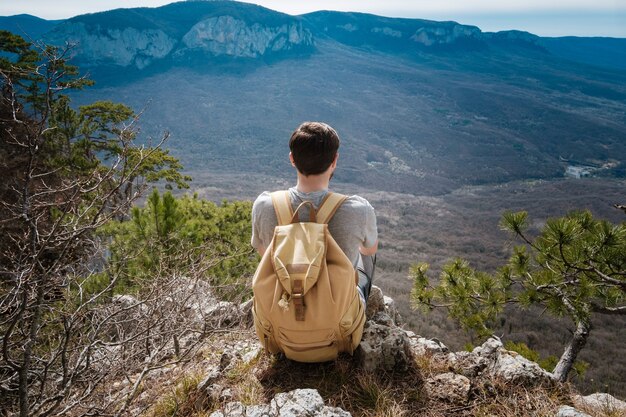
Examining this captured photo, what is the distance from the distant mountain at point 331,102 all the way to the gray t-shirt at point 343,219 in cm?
9844

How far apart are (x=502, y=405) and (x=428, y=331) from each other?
1114 inches

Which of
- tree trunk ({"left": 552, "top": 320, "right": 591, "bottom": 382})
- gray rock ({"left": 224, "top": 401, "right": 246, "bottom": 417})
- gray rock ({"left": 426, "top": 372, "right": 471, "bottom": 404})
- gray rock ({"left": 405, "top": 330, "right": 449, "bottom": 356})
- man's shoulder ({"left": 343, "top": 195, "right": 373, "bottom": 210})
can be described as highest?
man's shoulder ({"left": 343, "top": 195, "right": 373, "bottom": 210})

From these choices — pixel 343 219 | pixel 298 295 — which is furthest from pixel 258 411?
pixel 343 219

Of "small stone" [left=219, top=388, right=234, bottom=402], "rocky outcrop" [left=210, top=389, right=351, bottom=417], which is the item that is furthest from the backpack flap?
"small stone" [left=219, top=388, right=234, bottom=402]

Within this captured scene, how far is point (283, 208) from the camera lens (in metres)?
1.88

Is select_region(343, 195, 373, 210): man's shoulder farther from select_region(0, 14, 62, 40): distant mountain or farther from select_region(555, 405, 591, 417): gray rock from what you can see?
select_region(0, 14, 62, 40): distant mountain

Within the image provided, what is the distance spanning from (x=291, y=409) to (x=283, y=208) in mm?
964

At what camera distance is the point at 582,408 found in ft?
6.04

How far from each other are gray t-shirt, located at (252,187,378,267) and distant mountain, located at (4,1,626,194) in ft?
323

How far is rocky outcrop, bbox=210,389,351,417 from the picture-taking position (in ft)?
5.08

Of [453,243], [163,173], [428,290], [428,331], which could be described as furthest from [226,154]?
[428,290]

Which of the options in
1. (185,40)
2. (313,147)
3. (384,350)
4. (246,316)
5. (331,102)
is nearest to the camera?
(313,147)

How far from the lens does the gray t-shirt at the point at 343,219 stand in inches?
73.4

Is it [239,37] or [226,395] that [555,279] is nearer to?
[226,395]
